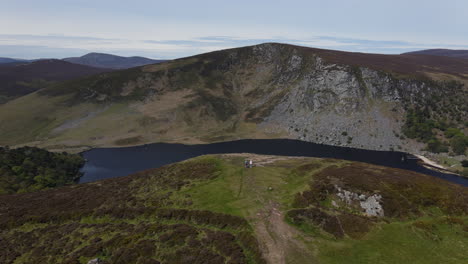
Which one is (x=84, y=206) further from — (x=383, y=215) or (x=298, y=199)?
(x=383, y=215)

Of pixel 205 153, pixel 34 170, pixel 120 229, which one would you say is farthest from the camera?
pixel 205 153

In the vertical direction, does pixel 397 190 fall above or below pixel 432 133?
above

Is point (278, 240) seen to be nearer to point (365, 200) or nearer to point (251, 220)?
point (251, 220)

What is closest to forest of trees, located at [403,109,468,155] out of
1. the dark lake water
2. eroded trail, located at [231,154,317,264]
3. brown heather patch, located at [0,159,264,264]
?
the dark lake water

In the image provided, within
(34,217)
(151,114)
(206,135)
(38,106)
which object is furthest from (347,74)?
(38,106)

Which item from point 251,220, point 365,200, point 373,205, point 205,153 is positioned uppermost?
point 365,200

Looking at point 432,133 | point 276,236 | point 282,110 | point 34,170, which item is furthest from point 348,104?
point 34,170
